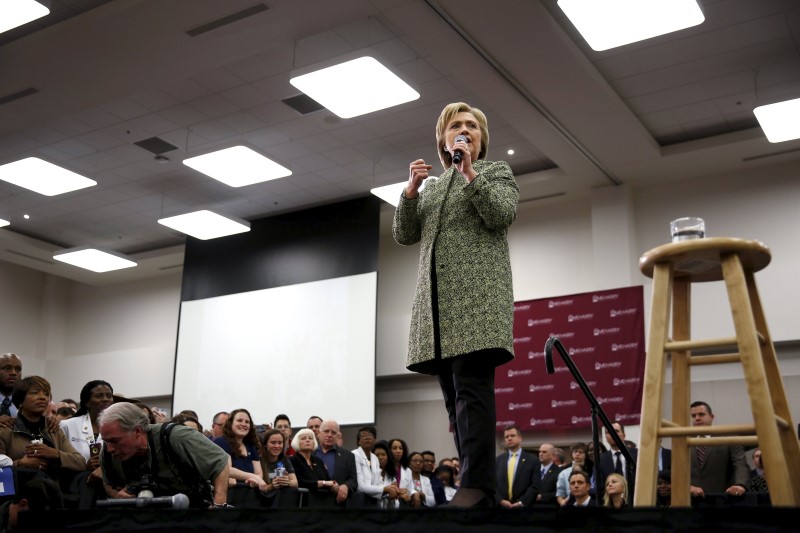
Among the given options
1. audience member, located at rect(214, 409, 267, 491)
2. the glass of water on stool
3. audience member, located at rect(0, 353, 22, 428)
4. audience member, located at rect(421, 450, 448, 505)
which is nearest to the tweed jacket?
the glass of water on stool

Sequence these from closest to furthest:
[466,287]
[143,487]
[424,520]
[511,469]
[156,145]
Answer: [424,520] → [466,287] → [143,487] → [511,469] → [156,145]

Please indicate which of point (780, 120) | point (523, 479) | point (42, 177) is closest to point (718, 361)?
point (523, 479)

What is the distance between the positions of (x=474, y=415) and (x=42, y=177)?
823 cm

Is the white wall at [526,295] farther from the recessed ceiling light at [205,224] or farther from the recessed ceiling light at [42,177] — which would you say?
the recessed ceiling light at [42,177]

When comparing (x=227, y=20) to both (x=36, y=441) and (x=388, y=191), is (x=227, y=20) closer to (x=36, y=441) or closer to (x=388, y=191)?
(x=388, y=191)

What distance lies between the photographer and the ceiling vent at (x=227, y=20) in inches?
251

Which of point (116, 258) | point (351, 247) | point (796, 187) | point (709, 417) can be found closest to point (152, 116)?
point (351, 247)

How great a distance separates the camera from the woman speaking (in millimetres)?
2324

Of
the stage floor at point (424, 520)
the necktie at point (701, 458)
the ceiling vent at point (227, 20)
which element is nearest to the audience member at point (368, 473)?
the necktie at point (701, 458)

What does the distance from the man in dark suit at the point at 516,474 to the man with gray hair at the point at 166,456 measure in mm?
5049

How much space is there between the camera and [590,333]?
9070 millimetres

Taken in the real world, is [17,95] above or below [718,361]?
above

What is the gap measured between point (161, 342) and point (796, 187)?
891 centimetres

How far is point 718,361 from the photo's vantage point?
6.89 feet
